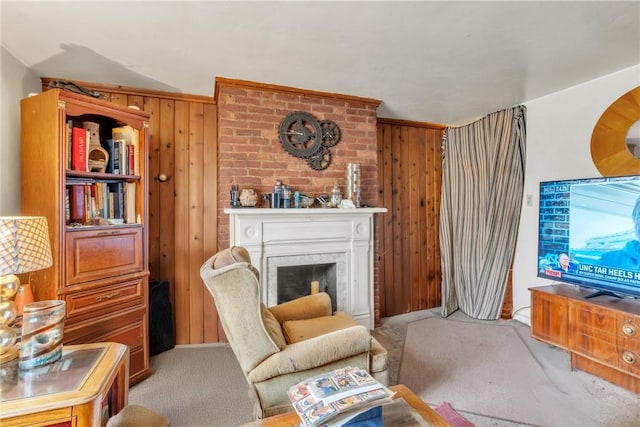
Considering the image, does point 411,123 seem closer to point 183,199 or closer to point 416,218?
point 416,218

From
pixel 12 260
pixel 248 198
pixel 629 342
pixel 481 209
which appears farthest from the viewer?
pixel 481 209

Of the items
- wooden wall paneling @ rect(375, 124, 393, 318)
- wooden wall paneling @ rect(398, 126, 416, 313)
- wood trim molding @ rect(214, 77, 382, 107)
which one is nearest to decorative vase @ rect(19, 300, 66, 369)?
wood trim molding @ rect(214, 77, 382, 107)

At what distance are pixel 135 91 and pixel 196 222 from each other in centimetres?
131

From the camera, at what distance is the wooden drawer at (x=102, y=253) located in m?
1.93

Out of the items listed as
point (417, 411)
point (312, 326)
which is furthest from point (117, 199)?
point (417, 411)

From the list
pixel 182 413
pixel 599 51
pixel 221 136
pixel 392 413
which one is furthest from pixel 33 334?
pixel 599 51

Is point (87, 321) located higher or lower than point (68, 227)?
lower

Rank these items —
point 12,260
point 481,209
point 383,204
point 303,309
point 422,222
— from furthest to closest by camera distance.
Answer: point 422,222 → point 383,204 → point 481,209 → point 303,309 → point 12,260

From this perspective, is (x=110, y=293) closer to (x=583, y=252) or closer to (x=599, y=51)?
(x=583, y=252)

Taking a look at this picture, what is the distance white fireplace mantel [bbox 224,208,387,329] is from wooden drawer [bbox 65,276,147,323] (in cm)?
79

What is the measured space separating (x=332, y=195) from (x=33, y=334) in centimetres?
223

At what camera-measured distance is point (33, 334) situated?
1300 mm

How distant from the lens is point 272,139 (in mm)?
2842

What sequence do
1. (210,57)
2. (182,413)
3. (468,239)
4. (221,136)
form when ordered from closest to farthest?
1. (182,413)
2. (210,57)
3. (221,136)
4. (468,239)
